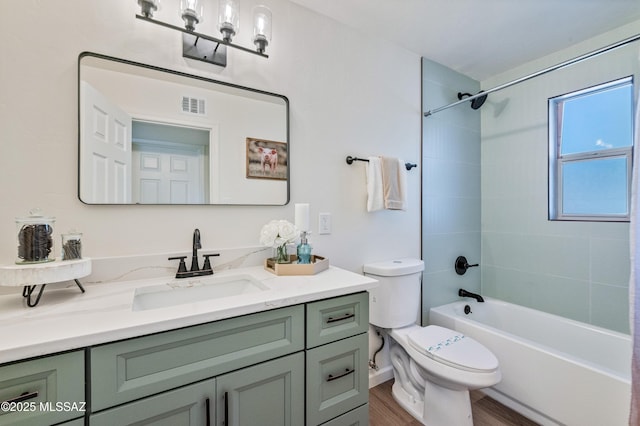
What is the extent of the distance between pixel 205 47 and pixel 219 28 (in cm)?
11

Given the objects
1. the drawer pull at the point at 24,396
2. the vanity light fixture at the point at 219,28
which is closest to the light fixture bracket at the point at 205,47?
the vanity light fixture at the point at 219,28

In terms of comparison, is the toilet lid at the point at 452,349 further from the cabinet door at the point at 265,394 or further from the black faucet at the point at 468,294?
the cabinet door at the point at 265,394

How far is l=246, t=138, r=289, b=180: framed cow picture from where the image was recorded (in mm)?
1414

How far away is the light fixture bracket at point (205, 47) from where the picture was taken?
1226 millimetres

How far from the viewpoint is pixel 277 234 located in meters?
1.28

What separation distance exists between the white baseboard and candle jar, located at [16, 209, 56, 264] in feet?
5.97

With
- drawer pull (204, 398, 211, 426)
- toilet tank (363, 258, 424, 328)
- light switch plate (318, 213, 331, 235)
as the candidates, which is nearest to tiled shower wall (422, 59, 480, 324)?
toilet tank (363, 258, 424, 328)

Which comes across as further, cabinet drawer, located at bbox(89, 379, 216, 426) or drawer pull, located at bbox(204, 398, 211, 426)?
drawer pull, located at bbox(204, 398, 211, 426)

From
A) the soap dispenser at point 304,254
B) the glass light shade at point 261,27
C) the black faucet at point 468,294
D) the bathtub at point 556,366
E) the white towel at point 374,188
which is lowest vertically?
the bathtub at point 556,366

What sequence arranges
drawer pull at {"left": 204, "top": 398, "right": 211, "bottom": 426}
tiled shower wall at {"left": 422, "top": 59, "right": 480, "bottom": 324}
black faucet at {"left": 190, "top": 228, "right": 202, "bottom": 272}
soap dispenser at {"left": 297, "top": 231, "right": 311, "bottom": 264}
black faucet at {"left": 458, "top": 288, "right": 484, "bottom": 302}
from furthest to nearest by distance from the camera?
black faucet at {"left": 458, "top": 288, "right": 484, "bottom": 302}
tiled shower wall at {"left": 422, "top": 59, "right": 480, "bottom": 324}
soap dispenser at {"left": 297, "top": 231, "right": 311, "bottom": 264}
black faucet at {"left": 190, "top": 228, "right": 202, "bottom": 272}
drawer pull at {"left": 204, "top": 398, "right": 211, "bottom": 426}

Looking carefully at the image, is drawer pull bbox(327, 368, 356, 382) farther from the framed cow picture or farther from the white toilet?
the framed cow picture

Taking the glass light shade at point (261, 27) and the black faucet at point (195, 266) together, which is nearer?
the black faucet at point (195, 266)

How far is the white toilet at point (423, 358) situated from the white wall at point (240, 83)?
0.73ft

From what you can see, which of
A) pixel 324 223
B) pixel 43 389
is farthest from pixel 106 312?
pixel 324 223
